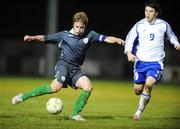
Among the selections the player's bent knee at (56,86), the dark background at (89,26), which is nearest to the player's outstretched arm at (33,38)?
the player's bent knee at (56,86)

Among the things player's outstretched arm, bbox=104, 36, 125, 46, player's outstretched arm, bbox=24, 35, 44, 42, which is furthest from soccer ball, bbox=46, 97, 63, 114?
player's outstretched arm, bbox=104, 36, 125, 46

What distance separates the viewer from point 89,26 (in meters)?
37.3

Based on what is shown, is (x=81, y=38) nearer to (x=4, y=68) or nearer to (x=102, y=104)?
(x=102, y=104)

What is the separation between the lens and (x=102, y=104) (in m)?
15.2

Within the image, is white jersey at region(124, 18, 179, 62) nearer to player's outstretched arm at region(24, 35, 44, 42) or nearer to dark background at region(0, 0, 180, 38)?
player's outstretched arm at region(24, 35, 44, 42)

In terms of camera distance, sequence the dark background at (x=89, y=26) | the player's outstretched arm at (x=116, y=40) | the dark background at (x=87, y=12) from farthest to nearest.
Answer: the dark background at (x=87, y=12)
the dark background at (x=89, y=26)
the player's outstretched arm at (x=116, y=40)

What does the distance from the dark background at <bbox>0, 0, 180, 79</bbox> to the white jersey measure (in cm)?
2037

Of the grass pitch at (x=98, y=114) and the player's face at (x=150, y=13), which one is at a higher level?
the player's face at (x=150, y=13)

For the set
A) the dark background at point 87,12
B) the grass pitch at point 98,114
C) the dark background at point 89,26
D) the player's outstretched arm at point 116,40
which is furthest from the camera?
the dark background at point 87,12

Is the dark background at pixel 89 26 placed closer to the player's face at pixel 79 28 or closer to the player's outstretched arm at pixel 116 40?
the player's outstretched arm at pixel 116 40

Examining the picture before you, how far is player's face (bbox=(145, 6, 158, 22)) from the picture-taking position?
11.4 m

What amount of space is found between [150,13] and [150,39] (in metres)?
0.46

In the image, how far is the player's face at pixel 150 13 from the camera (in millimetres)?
11438

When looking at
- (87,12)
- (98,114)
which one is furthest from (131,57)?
(87,12)
